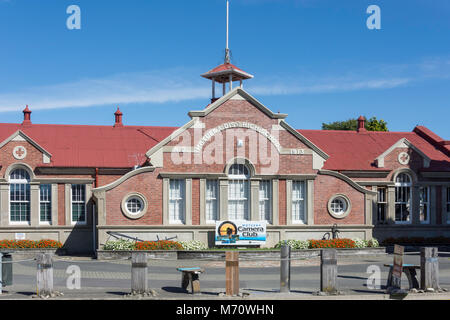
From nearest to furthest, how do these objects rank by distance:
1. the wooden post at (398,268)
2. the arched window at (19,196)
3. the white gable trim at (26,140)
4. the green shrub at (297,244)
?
the wooden post at (398,268)
the green shrub at (297,244)
the white gable trim at (26,140)
the arched window at (19,196)

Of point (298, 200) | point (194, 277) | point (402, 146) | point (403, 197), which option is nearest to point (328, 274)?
point (194, 277)

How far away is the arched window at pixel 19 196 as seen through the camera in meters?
33.0

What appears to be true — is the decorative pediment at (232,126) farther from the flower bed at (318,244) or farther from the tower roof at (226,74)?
the flower bed at (318,244)

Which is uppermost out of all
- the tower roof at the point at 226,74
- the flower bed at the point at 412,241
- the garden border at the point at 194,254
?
the tower roof at the point at 226,74

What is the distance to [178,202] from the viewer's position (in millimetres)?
31188

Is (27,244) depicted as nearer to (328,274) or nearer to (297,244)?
(297,244)

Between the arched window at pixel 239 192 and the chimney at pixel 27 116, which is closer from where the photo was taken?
the arched window at pixel 239 192

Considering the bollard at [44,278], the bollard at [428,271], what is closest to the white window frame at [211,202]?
the bollard at [428,271]

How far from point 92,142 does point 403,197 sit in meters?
20.4

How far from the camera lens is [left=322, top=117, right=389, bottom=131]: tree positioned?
67.6 m

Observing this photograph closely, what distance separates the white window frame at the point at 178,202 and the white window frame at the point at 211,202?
49.5 inches

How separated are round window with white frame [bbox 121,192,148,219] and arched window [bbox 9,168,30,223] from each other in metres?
6.91

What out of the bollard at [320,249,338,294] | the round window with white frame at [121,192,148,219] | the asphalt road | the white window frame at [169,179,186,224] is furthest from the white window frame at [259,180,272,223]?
the bollard at [320,249,338,294]

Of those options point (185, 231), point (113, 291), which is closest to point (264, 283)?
point (113, 291)
